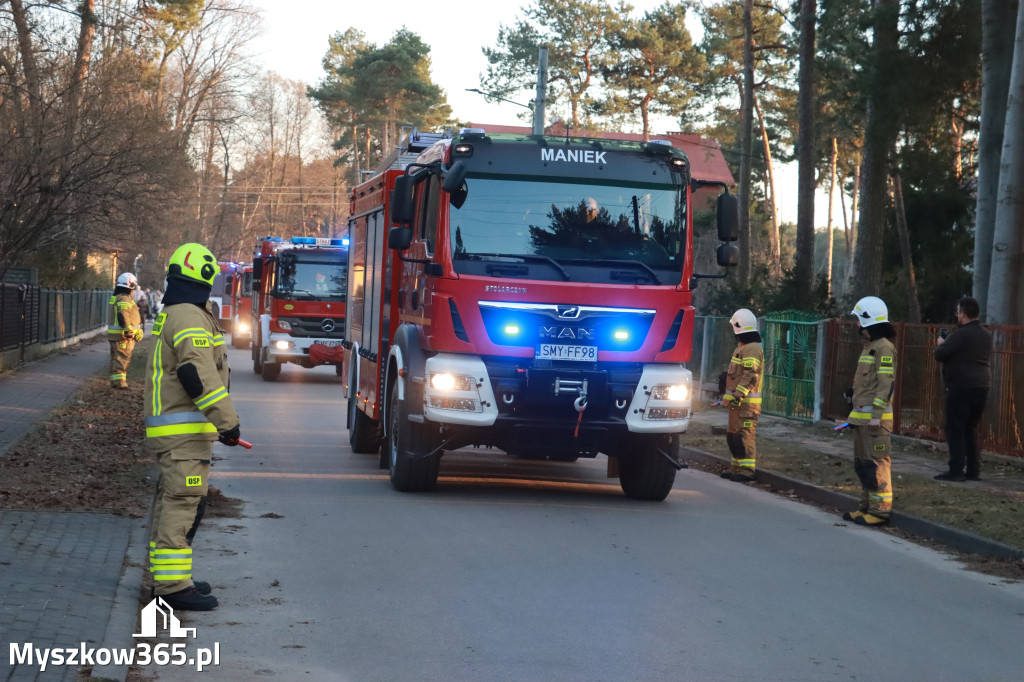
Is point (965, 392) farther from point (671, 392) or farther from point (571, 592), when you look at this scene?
point (571, 592)

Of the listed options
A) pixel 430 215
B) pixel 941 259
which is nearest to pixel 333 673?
pixel 430 215

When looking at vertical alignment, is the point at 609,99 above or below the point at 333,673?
above

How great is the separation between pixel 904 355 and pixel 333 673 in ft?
45.1

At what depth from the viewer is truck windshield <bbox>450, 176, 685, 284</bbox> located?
36.1 feet

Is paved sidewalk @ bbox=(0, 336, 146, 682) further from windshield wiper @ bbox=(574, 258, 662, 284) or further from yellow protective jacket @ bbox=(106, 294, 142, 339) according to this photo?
yellow protective jacket @ bbox=(106, 294, 142, 339)

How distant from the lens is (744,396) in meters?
13.7

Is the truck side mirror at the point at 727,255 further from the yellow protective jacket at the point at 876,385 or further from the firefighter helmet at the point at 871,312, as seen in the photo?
the yellow protective jacket at the point at 876,385

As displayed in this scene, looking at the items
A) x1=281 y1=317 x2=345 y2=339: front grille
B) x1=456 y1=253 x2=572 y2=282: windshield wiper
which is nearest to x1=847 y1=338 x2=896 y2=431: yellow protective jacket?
x1=456 y1=253 x2=572 y2=282: windshield wiper

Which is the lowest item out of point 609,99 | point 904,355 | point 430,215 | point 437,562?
point 437,562

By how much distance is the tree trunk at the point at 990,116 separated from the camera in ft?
63.7

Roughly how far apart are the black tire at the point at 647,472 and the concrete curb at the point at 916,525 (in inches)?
67.0

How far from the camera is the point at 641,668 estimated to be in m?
6.03

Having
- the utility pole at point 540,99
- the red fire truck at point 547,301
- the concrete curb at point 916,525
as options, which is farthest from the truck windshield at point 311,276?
the red fire truck at point 547,301

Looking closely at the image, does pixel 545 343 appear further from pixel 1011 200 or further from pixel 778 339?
pixel 778 339
